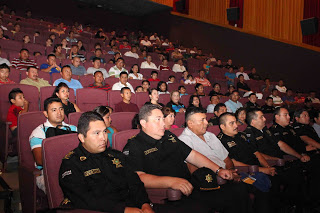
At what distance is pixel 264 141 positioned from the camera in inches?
83.4

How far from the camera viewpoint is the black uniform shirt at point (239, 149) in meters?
1.84

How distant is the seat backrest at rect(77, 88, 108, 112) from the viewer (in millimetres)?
2571

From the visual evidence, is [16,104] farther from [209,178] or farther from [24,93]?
[209,178]

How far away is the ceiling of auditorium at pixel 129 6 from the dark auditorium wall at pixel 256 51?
0.69 metres

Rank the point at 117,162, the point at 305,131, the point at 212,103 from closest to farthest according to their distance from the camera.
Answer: the point at 117,162
the point at 305,131
the point at 212,103

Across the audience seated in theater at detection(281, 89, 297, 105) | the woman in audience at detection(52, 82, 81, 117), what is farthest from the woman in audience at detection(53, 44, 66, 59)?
the audience seated in theater at detection(281, 89, 297, 105)

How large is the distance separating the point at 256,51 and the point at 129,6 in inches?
190

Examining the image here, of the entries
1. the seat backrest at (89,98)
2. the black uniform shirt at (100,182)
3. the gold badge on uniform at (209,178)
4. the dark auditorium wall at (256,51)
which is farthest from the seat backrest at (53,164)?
the dark auditorium wall at (256,51)

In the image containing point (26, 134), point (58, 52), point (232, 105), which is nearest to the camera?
point (26, 134)

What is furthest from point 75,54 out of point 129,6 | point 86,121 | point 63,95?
point 129,6

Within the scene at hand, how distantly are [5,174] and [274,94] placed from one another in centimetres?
456

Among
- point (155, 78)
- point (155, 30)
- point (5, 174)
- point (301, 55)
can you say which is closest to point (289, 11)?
point (301, 55)

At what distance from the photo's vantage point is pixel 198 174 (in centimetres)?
122

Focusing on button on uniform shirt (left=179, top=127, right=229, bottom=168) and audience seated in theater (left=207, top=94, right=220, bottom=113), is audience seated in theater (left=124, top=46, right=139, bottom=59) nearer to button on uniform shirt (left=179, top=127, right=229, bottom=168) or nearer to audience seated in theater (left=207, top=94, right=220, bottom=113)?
audience seated in theater (left=207, top=94, right=220, bottom=113)
